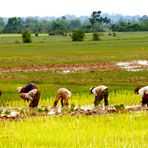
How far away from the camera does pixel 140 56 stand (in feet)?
109

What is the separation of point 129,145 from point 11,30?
97408 mm

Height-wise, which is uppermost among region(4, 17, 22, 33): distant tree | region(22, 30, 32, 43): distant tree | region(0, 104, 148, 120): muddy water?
Result: region(0, 104, 148, 120): muddy water

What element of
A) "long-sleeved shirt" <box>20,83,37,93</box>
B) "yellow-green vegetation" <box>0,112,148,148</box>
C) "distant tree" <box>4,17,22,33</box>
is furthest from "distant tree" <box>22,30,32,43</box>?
"yellow-green vegetation" <box>0,112,148,148</box>

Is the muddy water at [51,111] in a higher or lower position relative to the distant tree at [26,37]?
higher

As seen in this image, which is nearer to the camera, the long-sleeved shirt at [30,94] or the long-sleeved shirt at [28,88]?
the long-sleeved shirt at [30,94]

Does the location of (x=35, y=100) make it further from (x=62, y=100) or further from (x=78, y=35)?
(x=78, y=35)

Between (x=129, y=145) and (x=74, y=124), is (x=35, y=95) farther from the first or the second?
(x=129, y=145)

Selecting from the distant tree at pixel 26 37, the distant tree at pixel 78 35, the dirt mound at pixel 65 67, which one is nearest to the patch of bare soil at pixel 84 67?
the dirt mound at pixel 65 67

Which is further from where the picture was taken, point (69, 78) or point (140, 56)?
point (140, 56)

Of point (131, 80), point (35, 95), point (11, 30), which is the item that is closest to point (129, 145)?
point (35, 95)

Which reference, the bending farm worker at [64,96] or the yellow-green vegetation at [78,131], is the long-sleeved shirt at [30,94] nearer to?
the bending farm worker at [64,96]

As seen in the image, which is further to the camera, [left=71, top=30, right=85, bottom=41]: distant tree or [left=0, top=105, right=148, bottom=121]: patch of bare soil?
[left=71, top=30, right=85, bottom=41]: distant tree

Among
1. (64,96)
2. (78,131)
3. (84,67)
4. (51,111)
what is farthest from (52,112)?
(84,67)

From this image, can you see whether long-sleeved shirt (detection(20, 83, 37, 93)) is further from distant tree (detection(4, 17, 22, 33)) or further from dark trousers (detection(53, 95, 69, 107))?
distant tree (detection(4, 17, 22, 33))
